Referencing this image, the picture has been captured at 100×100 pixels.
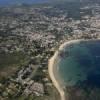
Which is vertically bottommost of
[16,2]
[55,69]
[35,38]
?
[55,69]

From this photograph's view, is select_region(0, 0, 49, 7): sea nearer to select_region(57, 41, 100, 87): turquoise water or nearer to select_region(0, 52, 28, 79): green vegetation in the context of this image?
select_region(57, 41, 100, 87): turquoise water

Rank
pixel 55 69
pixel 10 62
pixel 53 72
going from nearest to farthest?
pixel 53 72
pixel 55 69
pixel 10 62

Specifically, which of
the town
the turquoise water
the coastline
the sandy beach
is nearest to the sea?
the town

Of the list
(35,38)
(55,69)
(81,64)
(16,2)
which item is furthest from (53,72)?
(16,2)

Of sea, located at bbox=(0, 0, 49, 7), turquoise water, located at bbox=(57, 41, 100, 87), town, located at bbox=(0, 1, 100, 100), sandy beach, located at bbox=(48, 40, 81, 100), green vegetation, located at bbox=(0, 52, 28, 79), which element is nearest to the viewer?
sandy beach, located at bbox=(48, 40, 81, 100)

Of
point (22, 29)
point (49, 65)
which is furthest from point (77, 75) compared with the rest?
point (22, 29)

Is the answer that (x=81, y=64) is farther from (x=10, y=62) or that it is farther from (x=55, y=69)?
(x=10, y=62)

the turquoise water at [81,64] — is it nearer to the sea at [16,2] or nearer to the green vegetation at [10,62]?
the green vegetation at [10,62]

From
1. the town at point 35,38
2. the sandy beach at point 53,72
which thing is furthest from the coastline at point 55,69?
the town at point 35,38

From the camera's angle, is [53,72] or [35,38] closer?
[53,72]
